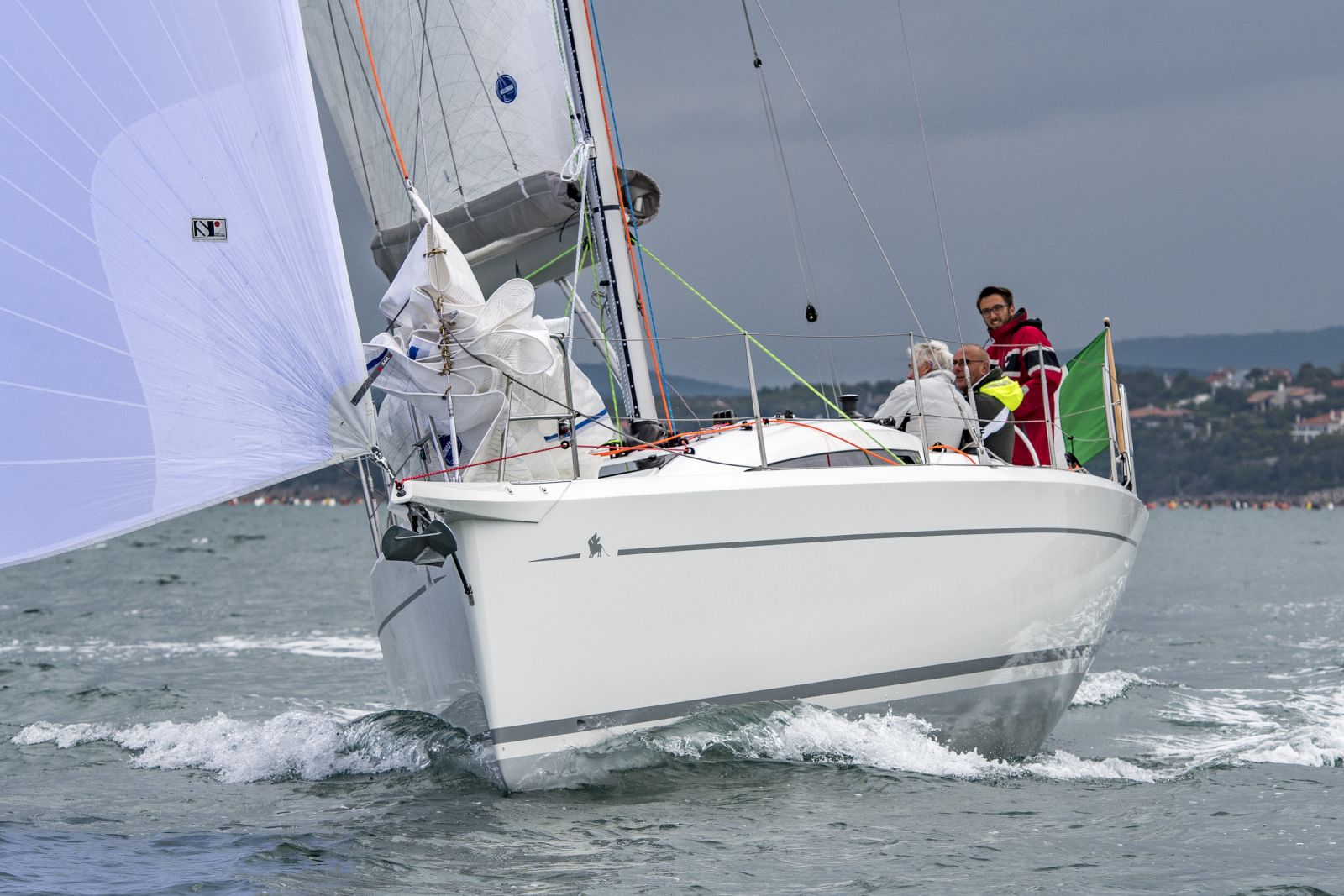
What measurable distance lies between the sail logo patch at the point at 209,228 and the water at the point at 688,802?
2048mm

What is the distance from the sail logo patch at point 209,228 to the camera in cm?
473

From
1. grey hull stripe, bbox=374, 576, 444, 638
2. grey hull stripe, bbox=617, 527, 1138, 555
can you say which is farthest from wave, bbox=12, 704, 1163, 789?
grey hull stripe, bbox=617, 527, 1138, 555

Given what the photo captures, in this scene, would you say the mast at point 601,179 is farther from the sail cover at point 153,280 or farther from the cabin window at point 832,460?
the sail cover at point 153,280

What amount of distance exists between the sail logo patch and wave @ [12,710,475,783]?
2.25m

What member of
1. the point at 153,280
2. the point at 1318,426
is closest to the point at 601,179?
the point at 153,280

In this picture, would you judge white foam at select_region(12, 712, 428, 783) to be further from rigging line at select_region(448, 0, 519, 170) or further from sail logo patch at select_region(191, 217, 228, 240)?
rigging line at select_region(448, 0, 519, 170)

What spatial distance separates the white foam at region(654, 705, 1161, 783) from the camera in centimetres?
536

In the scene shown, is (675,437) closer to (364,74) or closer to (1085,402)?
(1085,402)

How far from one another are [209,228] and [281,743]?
320 centimetres

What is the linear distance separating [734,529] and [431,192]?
3.20 m

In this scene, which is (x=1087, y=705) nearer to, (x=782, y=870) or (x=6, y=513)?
(x=782, y=870)

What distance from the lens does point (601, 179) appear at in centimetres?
674

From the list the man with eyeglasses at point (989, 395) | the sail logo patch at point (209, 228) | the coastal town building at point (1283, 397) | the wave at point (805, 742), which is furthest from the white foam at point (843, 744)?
the coastal town building at point (1283, 397)

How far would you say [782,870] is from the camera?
4391 millimetres
